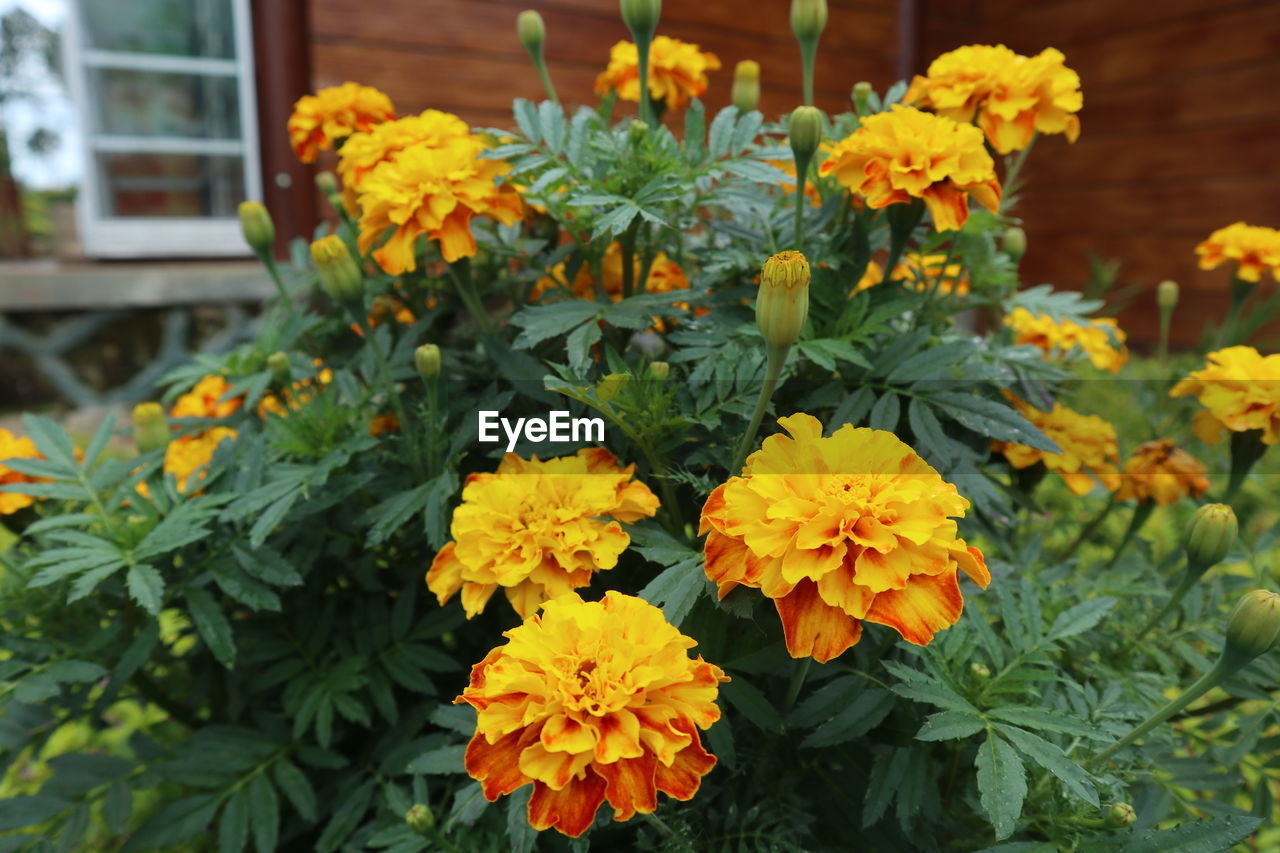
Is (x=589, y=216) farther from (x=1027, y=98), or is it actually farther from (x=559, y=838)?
(x=559, y=838)

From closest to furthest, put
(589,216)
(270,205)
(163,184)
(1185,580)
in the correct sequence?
(1185,580)
(589,216)
(270,205)
(163,184)

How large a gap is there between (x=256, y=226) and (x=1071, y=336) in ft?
3.25

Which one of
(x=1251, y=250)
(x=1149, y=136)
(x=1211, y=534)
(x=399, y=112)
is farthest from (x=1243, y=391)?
(x=1149, y=136)

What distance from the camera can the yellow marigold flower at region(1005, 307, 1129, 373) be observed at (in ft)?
3.32

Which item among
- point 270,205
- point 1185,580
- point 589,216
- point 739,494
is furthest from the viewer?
point 270,205

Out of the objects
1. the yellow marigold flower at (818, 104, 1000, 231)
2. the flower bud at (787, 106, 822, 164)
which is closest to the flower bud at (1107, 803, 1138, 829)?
the yellow marigold flower at (818, 104, 1000, 231)

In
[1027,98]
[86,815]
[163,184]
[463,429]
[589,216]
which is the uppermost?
[163,184]

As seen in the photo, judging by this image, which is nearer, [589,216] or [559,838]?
[559,838]

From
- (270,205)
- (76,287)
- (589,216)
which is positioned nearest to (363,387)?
(589,216)

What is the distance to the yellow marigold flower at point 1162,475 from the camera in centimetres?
95

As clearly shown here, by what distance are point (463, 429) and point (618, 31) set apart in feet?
8.29

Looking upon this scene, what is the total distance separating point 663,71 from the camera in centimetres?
101

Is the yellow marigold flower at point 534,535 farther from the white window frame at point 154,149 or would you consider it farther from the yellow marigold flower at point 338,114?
the white window frame at point 154,149

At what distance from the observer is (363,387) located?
952 millimetres
